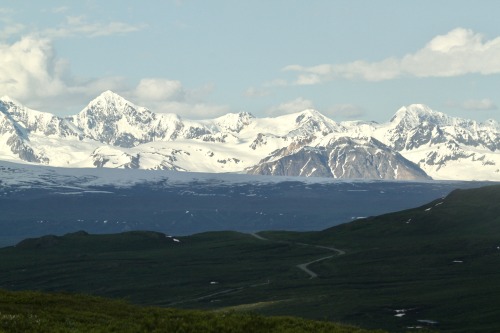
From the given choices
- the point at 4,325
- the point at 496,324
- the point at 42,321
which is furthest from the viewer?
the point at 496,324

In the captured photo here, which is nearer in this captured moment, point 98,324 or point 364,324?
point 98,324

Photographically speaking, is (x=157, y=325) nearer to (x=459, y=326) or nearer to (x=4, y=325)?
(x=4, y=325)

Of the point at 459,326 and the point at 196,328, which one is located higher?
the point at 196,328

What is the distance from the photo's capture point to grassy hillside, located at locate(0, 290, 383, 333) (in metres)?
61.5

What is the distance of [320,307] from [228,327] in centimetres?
12206

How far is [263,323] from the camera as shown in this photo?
6625cm

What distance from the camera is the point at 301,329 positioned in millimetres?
64938

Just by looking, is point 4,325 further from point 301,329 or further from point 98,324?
point 301,329

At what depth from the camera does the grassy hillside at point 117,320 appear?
61469 mm

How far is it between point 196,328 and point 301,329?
695 cm

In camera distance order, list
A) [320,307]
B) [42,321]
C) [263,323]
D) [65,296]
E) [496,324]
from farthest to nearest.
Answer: [320,307] < [496,324] < [65,296] < [263,323] < [42,321]

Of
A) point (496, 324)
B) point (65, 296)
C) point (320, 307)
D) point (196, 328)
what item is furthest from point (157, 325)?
point (320, 307)

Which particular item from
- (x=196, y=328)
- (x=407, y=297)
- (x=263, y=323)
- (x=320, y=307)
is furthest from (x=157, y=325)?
(x=407, y=297)

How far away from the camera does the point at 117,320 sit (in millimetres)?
67188
